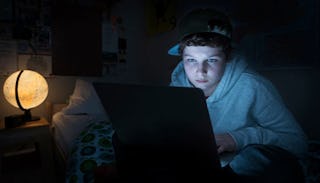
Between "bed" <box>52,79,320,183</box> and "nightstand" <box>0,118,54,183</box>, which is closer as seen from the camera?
"bed" <box>52,79,320,183</box>

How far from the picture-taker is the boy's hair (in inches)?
25.5

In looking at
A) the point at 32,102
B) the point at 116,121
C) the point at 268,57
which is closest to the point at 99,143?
the point at 116,121

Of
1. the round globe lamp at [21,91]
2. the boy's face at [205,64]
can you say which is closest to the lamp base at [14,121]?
the round globe lamp at [21,91]

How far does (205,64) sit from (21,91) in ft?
3.31

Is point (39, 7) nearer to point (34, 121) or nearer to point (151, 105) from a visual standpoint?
point (34, 121)

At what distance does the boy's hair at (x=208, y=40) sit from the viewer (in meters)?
0.65

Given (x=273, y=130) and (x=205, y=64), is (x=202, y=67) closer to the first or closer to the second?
(x=205, y=64)

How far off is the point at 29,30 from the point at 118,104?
1287mm

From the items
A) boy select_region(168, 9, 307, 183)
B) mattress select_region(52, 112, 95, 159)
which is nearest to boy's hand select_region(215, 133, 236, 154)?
boy select_region(168, 9, 307, 183)

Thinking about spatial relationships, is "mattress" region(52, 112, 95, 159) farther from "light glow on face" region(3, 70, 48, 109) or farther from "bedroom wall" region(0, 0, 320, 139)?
"bedroom wall" region(0, 0, 320, 139)

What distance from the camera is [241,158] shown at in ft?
1.78

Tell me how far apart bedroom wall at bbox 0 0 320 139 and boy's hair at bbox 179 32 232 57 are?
1.12ft

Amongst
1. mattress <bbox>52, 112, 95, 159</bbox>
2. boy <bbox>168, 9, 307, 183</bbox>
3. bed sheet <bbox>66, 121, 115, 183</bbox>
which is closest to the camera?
boy <bbox>168, 9, 307, 183</bbox>

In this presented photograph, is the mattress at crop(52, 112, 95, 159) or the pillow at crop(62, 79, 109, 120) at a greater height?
the pillow at crop(62, 79, 109, 120)
